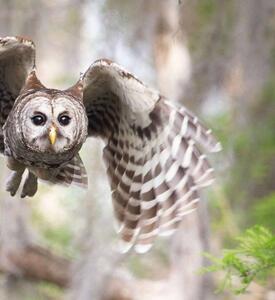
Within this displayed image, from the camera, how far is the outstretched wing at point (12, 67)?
5.22 m

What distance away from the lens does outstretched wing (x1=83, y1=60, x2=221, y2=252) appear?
213 inches

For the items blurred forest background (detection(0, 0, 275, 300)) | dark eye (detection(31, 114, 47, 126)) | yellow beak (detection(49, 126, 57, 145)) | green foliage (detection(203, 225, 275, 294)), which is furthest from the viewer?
blurred forest background (detection(0, 0, 275, 300))

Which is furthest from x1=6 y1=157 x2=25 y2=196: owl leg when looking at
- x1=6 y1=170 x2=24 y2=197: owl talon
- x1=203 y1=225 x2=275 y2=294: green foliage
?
x1=203 y1=225 x2=275 y2=294: green foliage

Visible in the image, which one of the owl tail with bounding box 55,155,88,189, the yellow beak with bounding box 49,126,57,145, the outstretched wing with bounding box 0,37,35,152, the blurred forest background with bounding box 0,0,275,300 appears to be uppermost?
the blurred forest background with bounding box 0,0,275,300

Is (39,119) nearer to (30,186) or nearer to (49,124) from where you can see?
(49,124)

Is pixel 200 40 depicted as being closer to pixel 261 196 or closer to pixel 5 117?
pixel 261 196

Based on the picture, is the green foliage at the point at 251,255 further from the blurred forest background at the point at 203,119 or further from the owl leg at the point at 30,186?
the blurred forest background at the point at 203,119

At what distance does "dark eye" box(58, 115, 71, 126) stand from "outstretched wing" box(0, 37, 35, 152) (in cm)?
49

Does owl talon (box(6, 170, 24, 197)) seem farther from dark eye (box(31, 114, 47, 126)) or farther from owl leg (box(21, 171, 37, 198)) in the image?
dark eye (box(31, 114, 47, 126))

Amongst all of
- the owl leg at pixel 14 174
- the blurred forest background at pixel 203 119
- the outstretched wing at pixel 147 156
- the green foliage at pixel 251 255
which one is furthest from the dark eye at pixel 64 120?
the blurred forest background at pixel 203 119

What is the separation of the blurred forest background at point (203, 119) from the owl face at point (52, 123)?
2231 mm

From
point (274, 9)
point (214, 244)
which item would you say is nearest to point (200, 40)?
point (274, 9)

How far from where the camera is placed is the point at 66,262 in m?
9.15

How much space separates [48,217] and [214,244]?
9.22ft
